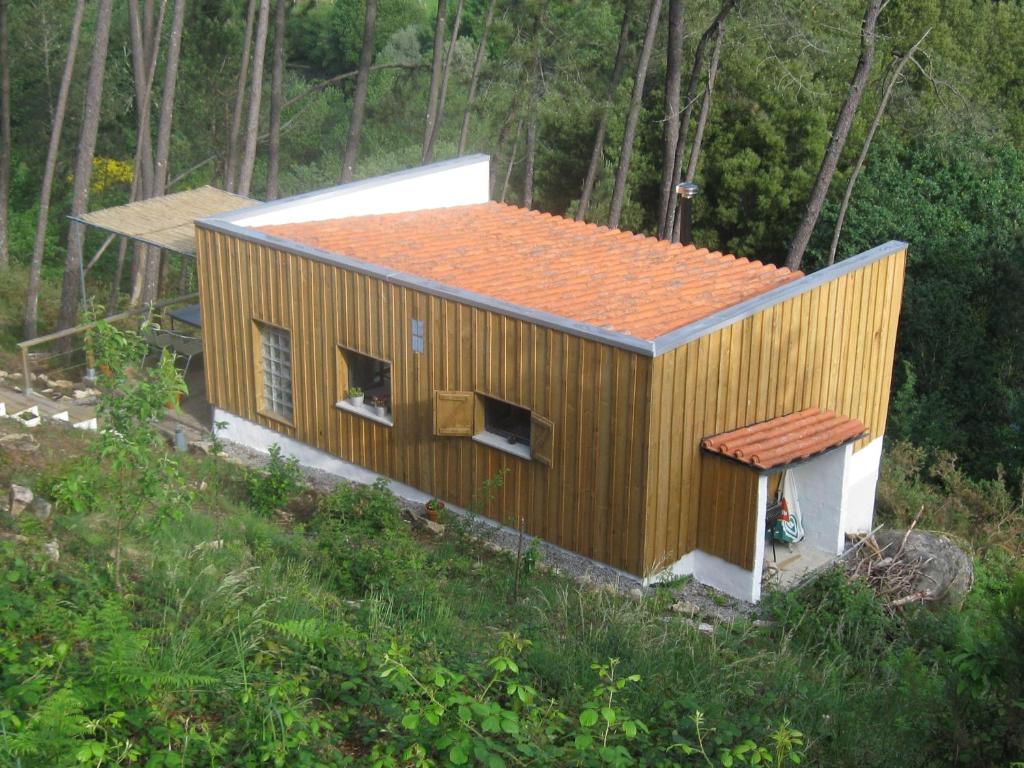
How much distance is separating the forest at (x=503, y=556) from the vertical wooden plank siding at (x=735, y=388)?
111cm

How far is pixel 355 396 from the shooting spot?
13461 millimetres

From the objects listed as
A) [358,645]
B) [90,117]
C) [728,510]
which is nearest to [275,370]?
[728,510]

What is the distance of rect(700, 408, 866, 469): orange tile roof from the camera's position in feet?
36.4

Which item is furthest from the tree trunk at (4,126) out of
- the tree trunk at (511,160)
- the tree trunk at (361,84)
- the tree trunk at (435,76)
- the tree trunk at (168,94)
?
the tree trunk at (511,160)

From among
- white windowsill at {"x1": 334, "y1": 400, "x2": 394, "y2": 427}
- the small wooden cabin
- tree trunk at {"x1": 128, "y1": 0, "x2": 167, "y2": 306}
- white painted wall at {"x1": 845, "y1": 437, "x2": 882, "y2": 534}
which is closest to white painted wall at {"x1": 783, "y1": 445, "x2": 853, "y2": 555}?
the small wooden cabin

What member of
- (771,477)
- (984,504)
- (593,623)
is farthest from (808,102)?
(593,623)

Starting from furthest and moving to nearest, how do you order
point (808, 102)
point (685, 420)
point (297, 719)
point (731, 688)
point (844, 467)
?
1. point (808, 102)
2. point (844, 467)
3. point (685, 420)
4. point (731, 688)
5. point (297, 719)

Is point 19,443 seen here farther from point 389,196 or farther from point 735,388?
point 735,388

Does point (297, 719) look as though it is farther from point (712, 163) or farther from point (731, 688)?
point (712, 163)

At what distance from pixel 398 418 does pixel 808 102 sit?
17826mm

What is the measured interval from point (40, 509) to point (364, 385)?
16.9 feet

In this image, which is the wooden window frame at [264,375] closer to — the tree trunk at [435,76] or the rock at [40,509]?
the rock at [40,509]

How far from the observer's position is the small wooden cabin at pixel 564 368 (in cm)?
1102

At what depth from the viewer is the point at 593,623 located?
8891mm
